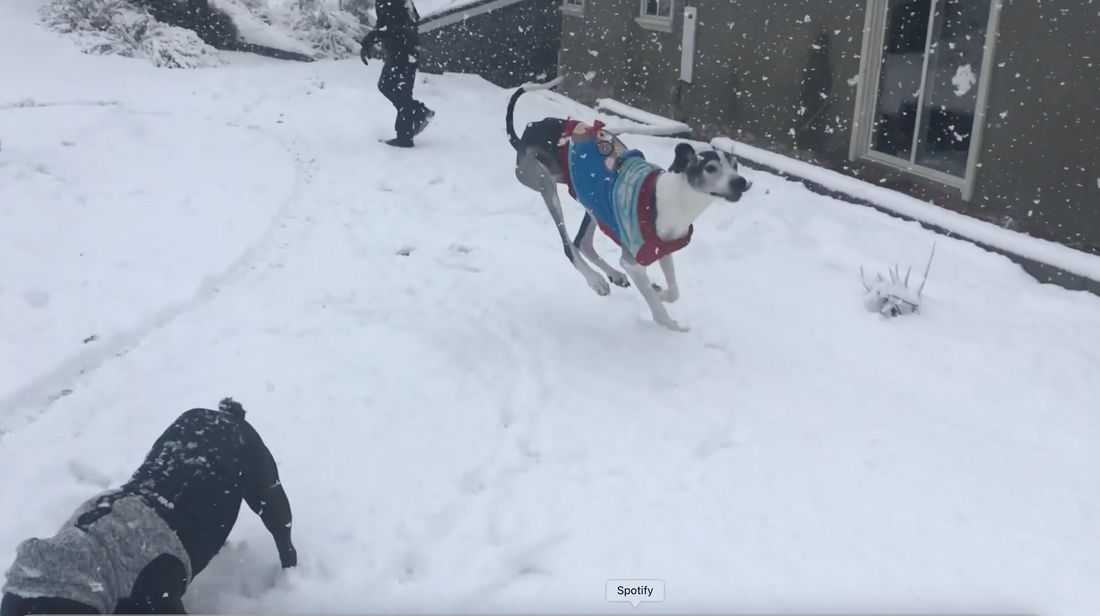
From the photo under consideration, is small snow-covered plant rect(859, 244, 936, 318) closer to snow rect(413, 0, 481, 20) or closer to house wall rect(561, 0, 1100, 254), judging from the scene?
house wall rect(561, 0, 1100, 254)

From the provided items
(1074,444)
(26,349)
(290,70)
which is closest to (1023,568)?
(1074,444)

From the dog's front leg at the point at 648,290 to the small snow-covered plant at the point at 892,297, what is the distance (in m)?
1.25

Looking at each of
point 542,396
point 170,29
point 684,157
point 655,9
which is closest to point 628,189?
point 684,157

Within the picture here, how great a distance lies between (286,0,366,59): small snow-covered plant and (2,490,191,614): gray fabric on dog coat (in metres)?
15.4

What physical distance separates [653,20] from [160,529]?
393 inches

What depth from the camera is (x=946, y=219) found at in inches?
260

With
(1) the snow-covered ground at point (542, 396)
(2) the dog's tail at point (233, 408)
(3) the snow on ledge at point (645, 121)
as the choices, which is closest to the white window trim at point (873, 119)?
(1) the snow-covered ground at point (542, 396)

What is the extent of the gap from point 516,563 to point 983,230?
15.5 feet

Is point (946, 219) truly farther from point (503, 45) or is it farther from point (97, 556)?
point (503, 45)

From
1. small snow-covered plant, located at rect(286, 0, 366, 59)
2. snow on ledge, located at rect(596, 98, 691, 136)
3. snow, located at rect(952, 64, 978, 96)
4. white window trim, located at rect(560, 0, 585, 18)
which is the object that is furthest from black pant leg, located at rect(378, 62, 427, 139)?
small snow-covered plant, located at rect(286, 0, 366, 59)

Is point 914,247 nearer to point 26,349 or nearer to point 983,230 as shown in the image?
point 983,230

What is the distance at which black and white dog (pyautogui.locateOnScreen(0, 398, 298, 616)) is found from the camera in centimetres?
235

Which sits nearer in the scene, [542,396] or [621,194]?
[542,396]

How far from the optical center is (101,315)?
5.38 meters
